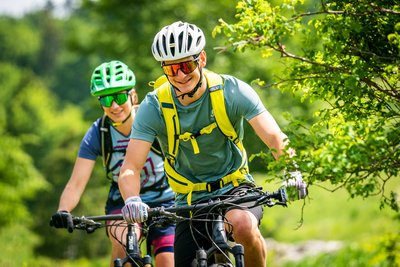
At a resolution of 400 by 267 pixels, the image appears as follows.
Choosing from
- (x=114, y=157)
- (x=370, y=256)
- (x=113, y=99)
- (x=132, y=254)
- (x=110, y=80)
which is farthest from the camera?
(x=370, y=256)

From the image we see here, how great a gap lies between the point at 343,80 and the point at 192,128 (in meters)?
1.28

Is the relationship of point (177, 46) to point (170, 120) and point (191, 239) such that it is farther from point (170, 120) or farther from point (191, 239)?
point (191, 239)

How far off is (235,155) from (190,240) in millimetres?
745

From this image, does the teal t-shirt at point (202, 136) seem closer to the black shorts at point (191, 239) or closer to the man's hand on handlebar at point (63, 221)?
the black shorts at point (191, 239)

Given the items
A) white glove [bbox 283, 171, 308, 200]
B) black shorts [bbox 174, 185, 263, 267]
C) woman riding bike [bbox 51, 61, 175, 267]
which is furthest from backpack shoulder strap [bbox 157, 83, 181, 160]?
woman riding bike [bbox 51, 61, 175, 267]

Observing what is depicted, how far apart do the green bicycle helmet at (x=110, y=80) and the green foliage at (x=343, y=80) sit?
1834 mm

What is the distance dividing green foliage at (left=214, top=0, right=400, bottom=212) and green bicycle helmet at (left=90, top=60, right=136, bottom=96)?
6.02 feet

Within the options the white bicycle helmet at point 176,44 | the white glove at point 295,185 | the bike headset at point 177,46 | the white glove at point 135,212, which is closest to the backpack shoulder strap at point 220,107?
the bike headset at point 177,46

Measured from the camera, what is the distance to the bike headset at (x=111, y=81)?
866 centimetres

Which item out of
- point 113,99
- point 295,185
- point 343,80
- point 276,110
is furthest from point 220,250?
point 276,110

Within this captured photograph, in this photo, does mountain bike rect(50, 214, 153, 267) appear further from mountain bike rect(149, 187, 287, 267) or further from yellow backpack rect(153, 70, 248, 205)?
yellow backpack rect(153, 70, 248, 205)

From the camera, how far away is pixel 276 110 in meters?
36.2

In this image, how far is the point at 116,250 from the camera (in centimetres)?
825

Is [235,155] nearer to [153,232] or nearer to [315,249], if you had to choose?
[153,232]
